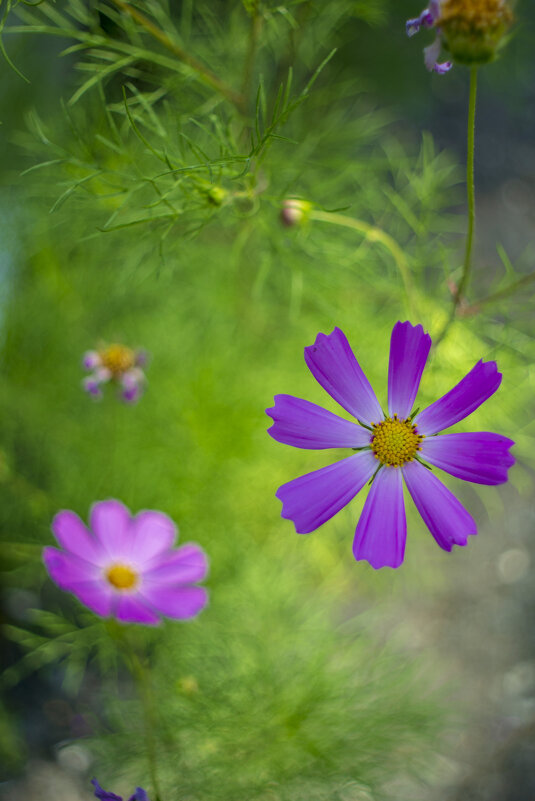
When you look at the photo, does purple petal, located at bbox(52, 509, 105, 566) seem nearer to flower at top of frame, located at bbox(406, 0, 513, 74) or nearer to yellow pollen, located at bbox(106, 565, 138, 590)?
yellow pollen, located at bbox(106, 565, 138, 590)

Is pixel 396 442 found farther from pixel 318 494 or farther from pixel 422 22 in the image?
pixel 422 22

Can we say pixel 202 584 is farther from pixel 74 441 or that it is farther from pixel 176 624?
pixel 74 441

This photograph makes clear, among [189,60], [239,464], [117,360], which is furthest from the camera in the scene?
[239,464]

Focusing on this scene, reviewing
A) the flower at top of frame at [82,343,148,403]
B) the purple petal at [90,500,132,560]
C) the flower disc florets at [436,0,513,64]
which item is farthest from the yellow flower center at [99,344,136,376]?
the flower disc florets at [436,0,513,64]

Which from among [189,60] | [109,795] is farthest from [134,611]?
[189,60]

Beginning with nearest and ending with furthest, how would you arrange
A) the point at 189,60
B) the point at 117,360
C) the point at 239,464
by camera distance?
the point at 189,60, the point at 117,360, the point at 239,464
